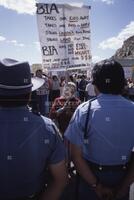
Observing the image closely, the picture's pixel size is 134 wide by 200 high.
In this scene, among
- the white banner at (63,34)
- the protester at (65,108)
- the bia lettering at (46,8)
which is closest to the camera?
the protester at (65,108)

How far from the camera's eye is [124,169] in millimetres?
2818

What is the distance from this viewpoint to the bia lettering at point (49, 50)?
8.66 metres

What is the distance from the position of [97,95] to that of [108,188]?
67 centimetres

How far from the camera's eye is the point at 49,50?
873 centimetres

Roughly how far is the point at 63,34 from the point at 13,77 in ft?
22.1

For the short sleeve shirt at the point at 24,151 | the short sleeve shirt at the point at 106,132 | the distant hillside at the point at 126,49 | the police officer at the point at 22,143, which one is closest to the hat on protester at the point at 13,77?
the police officer at the point at 22,143

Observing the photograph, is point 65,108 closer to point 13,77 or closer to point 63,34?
point 63,34

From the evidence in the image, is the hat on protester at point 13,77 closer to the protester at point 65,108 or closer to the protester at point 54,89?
the protester at point 65,108

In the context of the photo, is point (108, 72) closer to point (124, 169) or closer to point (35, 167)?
point (124, 169)

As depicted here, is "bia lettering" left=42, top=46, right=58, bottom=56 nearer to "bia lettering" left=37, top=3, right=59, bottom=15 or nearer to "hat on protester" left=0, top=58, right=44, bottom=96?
"bia lettering" left=37, top=3, right=59, bottom=15

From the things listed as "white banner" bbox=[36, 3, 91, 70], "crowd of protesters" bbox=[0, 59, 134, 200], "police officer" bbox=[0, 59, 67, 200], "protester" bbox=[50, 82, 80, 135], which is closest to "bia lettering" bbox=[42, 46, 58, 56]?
"white banner" bbox=[36, 3, 91, 70]

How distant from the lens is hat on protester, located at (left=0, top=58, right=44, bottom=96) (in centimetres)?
219

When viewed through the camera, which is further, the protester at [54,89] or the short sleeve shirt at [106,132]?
the protester at [54,89]

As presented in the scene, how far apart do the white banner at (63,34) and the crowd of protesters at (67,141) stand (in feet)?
18.9
